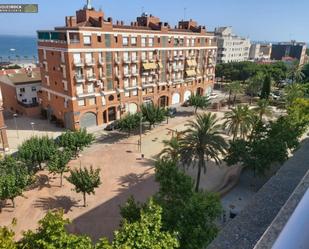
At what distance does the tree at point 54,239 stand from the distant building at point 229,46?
111 metres

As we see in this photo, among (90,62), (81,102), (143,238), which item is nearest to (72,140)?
(81,102)

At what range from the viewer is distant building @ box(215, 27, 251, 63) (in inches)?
4464

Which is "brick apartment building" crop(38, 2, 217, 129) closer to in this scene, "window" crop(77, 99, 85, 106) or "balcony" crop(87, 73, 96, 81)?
"window" crop(77, 99, 85, 106)

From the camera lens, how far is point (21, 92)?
54.1m

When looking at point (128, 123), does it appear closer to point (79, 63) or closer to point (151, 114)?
point (151, 114)

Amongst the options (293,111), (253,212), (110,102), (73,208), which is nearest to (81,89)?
(110,102)

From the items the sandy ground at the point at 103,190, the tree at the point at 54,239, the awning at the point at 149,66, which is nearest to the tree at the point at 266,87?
the awning at the point at 149,66

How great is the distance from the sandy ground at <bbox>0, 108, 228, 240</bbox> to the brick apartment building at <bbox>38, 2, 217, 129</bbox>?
957 cm

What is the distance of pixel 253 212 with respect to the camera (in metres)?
9.91

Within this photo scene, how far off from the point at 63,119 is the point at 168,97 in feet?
78.6

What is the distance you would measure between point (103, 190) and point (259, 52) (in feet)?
550

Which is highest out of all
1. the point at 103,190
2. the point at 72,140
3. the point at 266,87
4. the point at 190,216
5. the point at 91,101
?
the point at 190,216

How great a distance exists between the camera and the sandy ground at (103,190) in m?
22.9

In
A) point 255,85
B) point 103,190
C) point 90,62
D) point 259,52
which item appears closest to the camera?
point 103,190
